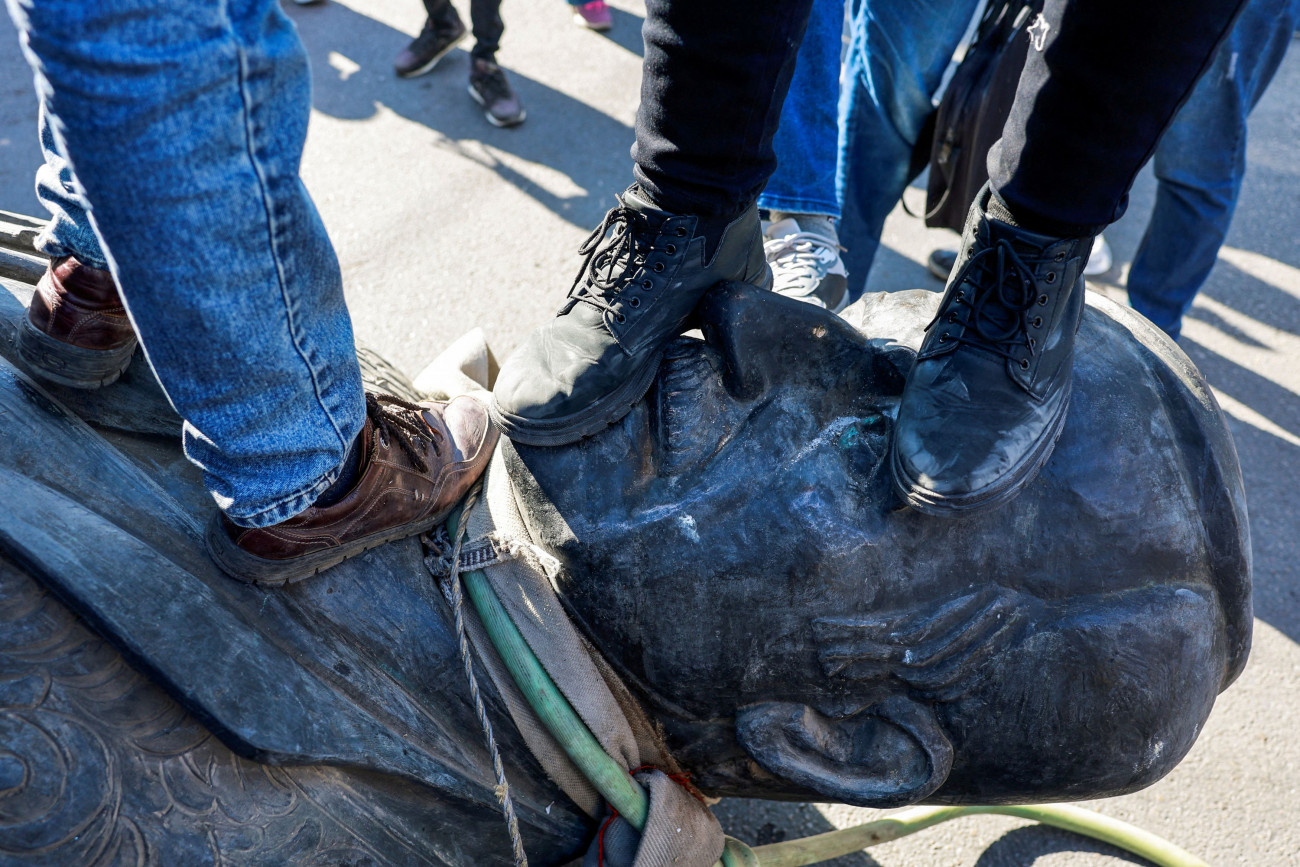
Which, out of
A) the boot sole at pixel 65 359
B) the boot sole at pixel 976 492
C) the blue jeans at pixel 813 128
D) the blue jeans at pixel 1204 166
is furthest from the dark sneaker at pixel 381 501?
the blue jeans at pixel 1204 166

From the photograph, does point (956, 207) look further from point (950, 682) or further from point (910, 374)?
point (950, 682)

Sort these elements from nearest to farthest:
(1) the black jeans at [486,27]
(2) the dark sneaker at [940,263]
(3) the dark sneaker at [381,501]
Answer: (3) the dark sneaker at [381,501], (2) the dark sneaker at [940,263], (1) the black jeans at [486,27]

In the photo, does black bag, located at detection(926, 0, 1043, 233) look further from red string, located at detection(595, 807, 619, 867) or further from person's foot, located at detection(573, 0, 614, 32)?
person's foot, located at detection(573, 0, 614, 32)

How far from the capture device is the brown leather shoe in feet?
4.00

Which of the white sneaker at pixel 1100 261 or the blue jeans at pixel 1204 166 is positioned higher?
the blue jeans at pixel 1204 166

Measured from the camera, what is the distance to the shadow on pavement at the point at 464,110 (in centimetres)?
351

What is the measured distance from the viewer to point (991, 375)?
1.21m

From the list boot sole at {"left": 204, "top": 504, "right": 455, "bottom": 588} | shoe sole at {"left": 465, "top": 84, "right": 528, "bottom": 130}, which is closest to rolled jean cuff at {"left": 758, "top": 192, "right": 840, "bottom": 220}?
boot sole at {"left": 204, "top": 504, "right": 455, "bottom": 588}

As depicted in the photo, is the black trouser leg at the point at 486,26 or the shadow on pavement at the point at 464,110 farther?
the black trouser leg at the point at 486,26

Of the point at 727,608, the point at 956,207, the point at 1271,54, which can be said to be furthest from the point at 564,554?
the point at 1271,54

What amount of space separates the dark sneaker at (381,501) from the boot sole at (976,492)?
2.06ft

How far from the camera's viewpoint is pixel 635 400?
1.31m

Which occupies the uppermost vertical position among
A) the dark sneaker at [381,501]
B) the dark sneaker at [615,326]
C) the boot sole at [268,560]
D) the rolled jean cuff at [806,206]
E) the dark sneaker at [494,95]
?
the dark sneaker at [615,326]

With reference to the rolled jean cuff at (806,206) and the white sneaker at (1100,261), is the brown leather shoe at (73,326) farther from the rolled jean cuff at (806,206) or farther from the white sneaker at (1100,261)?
the white sneaker at (1100,261)
